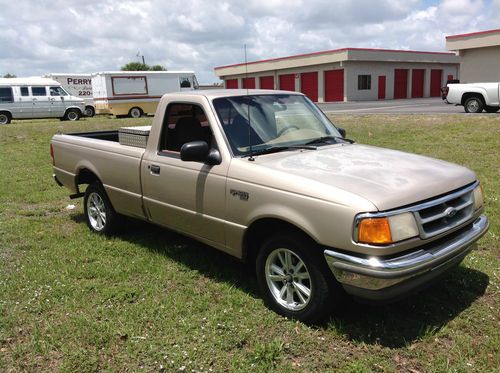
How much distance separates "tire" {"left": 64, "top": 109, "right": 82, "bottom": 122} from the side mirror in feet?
79.5

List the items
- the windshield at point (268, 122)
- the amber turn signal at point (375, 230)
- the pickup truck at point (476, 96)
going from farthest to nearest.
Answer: the pickup truck at point (476, 96)
the windshield at point (268, 122)
the amber turn signal at point (375, 230)

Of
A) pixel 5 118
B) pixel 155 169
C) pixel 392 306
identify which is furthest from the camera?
pixel 5 118

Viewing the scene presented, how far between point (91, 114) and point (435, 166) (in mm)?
30017

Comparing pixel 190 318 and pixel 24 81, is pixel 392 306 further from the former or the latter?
pixel 24 81

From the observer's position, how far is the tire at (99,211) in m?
5.73

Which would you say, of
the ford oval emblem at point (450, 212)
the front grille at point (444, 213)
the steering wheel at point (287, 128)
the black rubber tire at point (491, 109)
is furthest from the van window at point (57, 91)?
the ford oval emblem at point (450, 212)

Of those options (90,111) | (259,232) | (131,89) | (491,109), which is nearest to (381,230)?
(259,232)

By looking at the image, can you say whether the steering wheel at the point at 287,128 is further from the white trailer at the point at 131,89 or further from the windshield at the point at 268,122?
the white trailer at the point at 131,89

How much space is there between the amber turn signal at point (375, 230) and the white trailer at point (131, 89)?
26.1m

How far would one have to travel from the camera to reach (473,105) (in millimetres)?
18469

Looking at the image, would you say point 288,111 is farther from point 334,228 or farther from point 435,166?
point 334,228

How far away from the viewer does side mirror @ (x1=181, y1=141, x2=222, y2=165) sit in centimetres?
397

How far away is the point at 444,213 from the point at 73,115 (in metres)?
25.9

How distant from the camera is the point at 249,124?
170 inches
